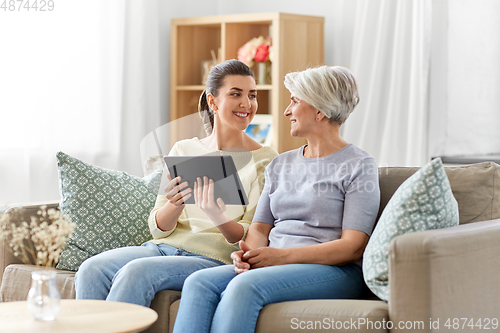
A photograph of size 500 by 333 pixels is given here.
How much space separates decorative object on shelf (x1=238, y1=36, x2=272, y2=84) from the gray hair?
172cm

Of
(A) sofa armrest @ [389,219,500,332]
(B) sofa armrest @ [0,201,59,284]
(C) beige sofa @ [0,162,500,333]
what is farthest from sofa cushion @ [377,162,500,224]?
(B) sofa armrest @ [0,201,59,284]

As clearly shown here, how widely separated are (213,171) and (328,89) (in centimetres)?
42

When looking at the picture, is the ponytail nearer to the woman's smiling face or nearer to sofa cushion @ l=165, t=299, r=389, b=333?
the woman's smiling face

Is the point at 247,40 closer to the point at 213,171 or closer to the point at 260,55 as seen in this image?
the point at 260,55

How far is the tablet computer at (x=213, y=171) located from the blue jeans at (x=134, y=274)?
0.20 m

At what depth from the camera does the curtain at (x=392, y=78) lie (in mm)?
3275

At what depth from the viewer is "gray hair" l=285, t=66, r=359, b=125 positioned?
6.03 ft

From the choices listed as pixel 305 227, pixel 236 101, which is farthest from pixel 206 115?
pixel 305 227

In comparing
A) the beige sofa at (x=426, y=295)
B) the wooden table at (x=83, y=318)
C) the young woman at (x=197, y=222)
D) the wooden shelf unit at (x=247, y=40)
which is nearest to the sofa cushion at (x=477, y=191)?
the beige sofa at (x=426, y=295)

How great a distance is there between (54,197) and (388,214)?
225cm

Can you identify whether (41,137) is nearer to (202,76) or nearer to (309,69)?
(202,76)

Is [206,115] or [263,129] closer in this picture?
[206,115]

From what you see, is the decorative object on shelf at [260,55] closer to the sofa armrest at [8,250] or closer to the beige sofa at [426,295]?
the sofa armrest at [8,250]

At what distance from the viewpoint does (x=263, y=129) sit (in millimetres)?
3566
